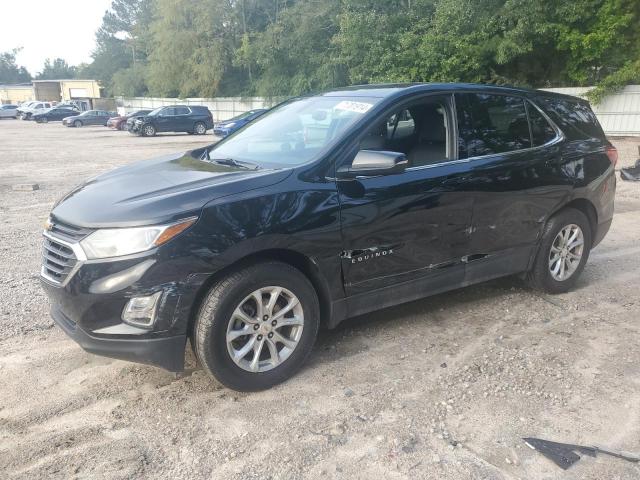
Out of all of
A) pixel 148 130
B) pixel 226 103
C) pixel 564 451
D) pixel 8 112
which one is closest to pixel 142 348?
pixel 564 451

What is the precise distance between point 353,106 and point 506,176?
4.56ft

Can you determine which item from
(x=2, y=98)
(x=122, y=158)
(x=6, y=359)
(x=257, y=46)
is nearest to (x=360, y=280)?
(x=6, y=359)

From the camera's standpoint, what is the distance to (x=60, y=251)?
310cm

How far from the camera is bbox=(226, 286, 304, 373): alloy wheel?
316 cm

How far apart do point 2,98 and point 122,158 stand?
89.4 m

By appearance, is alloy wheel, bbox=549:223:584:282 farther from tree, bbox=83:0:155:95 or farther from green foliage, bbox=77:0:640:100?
tree, bbox=83:0:155:95

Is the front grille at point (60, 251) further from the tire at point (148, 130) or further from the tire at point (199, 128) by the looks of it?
the tire at point (199, 128)

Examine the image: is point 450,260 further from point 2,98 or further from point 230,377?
A: point 2,98

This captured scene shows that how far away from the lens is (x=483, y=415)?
3.07 meters

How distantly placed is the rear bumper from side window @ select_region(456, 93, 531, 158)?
252cm

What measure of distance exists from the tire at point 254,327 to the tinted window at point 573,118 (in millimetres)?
2953

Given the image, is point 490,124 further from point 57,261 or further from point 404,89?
point 57,261

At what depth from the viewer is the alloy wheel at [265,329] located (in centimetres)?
316

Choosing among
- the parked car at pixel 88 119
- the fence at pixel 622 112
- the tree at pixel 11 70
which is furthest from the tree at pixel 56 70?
the fence at pixel 622 112
